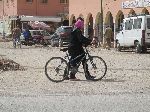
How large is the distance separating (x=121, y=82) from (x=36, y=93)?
3190 mm

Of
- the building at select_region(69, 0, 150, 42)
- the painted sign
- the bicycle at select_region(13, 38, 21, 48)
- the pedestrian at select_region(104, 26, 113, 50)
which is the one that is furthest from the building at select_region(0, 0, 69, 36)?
the pedestrian at select_region(104, 26, 113, 50)

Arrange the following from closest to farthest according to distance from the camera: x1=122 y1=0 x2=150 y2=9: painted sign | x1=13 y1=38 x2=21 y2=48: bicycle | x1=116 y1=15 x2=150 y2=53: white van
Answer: x1=116 y1=15 x2=150 y2=53: white van
x1=122 y1=0 x2=150 y2=9: painted sign
x1=13 y1=38 x2=21 y2=48: bicycle

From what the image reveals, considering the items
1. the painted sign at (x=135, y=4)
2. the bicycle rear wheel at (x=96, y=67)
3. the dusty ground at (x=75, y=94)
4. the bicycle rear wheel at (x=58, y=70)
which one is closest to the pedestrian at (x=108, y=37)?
the painted sign at (x=135, y=4)

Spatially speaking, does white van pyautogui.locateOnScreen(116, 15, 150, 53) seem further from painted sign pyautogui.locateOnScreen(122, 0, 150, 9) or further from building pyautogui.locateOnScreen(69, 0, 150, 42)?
building pyautogui.locateOnScreen(69, 0, 150, 42)

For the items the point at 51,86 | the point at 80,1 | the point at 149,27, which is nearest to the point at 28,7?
the point at 80,1

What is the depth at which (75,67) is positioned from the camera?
1405 centimetres

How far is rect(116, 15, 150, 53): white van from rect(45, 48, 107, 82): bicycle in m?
13.9

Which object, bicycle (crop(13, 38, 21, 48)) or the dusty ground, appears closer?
the dusty ground

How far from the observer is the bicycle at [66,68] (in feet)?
45.3

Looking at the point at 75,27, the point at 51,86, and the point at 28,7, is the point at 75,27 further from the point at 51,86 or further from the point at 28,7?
the point at 28,7

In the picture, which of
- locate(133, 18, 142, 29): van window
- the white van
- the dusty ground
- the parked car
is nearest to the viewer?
the dusty ground

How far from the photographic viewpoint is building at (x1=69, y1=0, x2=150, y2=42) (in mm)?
37403

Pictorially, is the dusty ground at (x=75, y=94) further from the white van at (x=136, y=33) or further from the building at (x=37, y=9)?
the building at (x=37, y=9)

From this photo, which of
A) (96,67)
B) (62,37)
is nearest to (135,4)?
(62,37)
